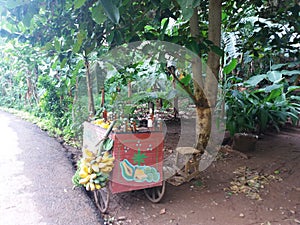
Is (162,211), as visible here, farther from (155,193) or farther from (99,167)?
(99,167)

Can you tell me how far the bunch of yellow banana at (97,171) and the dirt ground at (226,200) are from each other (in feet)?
1.10

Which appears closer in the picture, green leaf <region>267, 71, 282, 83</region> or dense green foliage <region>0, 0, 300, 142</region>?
dense green foliage <region>0, 0, 300, 142</region>

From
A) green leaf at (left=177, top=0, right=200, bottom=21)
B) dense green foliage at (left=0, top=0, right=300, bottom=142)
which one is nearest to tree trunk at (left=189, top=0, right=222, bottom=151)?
dense green foliage at (left=0, top=0, right=300, bottom=142)

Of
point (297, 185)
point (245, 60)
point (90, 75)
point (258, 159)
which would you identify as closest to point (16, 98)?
point (90, 75)

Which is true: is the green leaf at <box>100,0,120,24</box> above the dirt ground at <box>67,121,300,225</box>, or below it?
above

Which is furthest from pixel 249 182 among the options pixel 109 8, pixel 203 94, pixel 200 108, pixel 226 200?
→ pixel 109 8

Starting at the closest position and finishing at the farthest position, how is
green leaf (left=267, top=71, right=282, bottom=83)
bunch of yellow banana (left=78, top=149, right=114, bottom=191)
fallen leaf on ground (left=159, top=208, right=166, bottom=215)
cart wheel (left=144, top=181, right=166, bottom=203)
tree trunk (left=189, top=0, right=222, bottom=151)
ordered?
bunch of yellow banana (left=78, top=149, right=114, bottom=191)
fallen leaf on ground (left=159, top=208, right=166, bottom=215)
cart wheel (left=144, top=181, right=166, bottom=203)
tree trunk (left=189, top=0, right=222, bottom=151)
green leaf (left=267, top=71, right=282, bottom=83)

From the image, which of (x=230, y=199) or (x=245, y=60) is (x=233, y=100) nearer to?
(x=245, y=60)

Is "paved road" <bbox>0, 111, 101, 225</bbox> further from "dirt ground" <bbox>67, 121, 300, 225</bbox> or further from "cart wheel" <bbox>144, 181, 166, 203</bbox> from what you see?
"cart wheel" <bbox>144, 181, 166, 203</bbox>

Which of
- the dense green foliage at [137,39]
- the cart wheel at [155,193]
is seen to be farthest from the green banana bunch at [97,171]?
the dense green foliage at [137,39]

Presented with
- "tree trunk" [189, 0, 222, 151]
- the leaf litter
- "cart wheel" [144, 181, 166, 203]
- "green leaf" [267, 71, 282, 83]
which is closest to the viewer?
"cart wheel" [144, 181, 166, 203]

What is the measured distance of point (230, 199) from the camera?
7.06 feet

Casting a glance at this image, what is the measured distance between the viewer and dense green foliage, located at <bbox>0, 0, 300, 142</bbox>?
5.51 ft

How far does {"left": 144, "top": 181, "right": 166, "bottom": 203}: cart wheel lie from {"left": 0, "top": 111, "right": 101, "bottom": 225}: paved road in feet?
1.58
